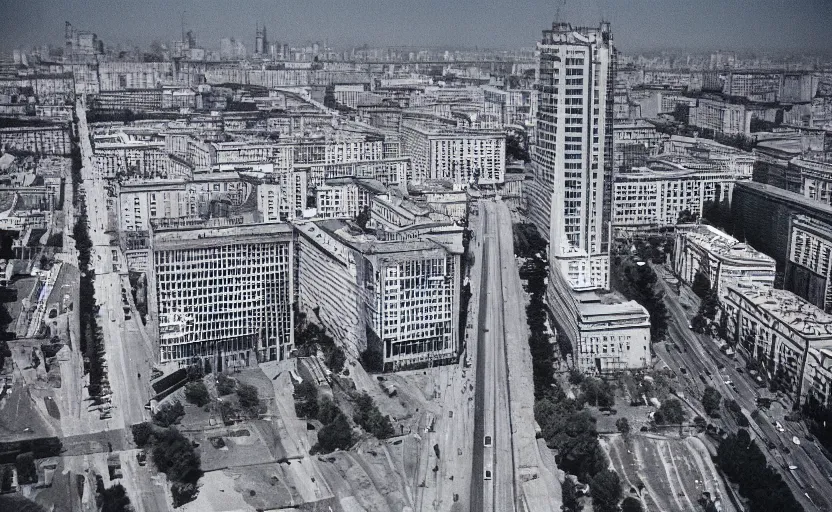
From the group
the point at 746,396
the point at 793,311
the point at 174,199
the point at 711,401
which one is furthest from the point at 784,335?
the point at 174,199

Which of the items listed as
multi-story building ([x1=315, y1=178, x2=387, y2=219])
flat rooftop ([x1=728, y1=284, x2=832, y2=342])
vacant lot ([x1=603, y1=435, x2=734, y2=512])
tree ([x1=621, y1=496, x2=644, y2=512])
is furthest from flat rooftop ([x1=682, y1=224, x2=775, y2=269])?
tree ([x1=621, y1=496, x2=644, y2=512])

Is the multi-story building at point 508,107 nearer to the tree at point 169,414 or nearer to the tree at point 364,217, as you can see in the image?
the tree at point 364,217

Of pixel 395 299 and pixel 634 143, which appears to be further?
pixel 634 143

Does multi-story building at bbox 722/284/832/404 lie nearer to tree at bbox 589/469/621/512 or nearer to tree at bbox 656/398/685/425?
tree at bbox 656/398/685/425

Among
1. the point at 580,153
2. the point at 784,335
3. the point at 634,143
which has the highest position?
the point at 580,153

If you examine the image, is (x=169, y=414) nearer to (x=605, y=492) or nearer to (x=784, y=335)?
(x=605, y=492)

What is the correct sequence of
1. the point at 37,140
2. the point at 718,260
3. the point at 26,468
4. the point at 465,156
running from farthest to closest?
1. the point at 465,156
2. the point at 37,140
3. the point at 718,260
4. the point at 26,468
